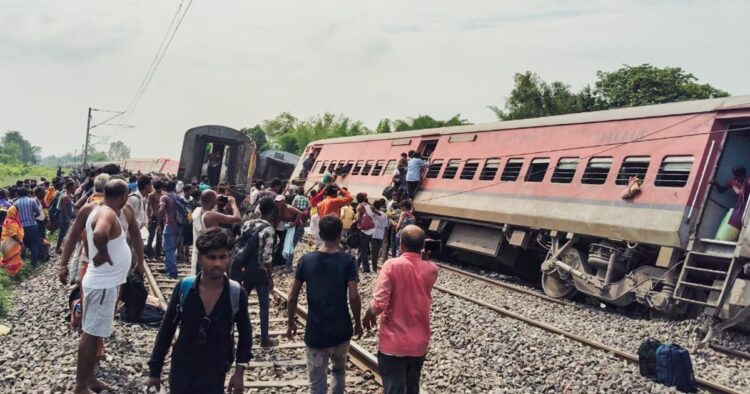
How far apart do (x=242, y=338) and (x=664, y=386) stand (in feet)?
16.1

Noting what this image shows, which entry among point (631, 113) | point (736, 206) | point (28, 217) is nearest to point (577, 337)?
point (736, 206)

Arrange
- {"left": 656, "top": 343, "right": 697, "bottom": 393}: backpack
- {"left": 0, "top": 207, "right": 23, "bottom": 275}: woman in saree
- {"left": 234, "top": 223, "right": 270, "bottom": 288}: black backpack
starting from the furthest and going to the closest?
{"left": 0, "top": 207, "right": 23, "bottom": 275}: woman in saree
{"left": 234, "top": 223, "right": 270, "bottom": 288}: black backpack
{"left": 656, "top": 343, "right": 697, "bottom": 393}: backpack

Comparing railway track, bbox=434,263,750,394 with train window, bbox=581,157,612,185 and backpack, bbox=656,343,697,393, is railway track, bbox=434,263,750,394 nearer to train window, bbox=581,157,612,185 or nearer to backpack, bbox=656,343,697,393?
backpack, bbox=656,343,697,393

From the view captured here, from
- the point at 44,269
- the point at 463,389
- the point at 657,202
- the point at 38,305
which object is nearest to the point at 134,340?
the point at 38,305

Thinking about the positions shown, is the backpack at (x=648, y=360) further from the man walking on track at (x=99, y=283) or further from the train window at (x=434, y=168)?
the train window at (x=434, y=168)

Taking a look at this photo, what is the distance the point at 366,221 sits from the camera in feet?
40.2

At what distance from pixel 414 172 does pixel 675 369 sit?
10368 mm

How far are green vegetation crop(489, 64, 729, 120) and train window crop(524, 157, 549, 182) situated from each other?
28.3 metres

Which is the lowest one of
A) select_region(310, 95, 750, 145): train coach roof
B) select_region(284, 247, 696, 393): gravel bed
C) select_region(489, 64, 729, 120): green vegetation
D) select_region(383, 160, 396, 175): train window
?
select_region(284, 247, 696, 393): gravel bed

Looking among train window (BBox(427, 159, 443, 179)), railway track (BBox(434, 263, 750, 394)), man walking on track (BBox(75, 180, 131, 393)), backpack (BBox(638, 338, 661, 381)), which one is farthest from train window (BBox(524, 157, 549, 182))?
man walking on track (BBox(75, 180, 131, 393))

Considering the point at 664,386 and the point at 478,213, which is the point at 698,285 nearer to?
the point at 664,386

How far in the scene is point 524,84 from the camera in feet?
136

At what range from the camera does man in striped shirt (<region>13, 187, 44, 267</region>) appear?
1189 centimetres

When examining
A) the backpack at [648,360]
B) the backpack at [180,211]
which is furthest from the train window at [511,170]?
the backpack at [648,360]
